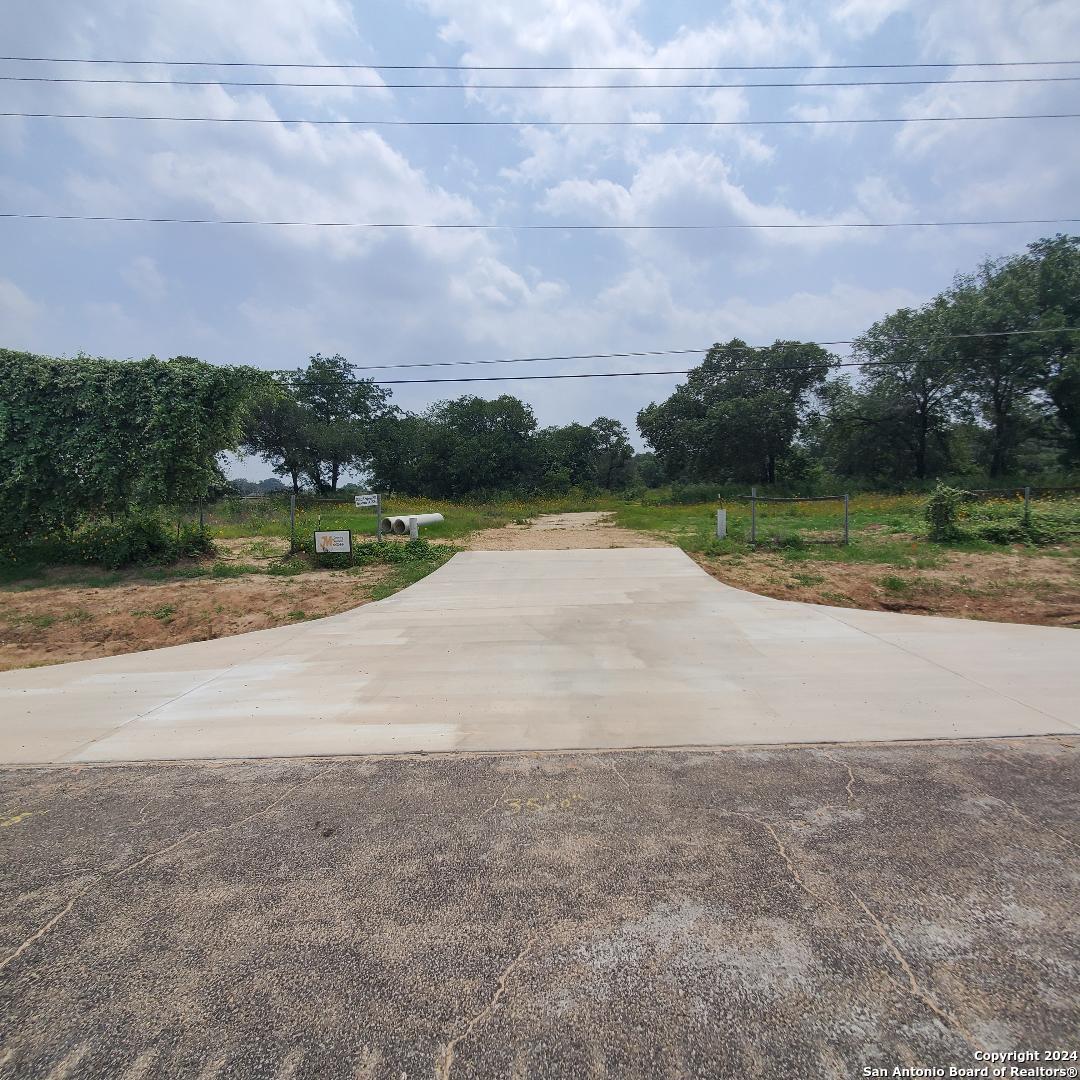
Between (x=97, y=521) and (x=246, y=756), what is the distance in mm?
13437

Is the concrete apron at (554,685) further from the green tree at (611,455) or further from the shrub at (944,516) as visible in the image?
the green tree at (611,455)

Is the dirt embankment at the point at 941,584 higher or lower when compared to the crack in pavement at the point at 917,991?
lower

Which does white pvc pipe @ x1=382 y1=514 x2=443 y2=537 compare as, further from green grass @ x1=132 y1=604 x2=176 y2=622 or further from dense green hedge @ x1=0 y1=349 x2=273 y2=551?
green grass @ x1=132 y1=604 x2=176 y2=622

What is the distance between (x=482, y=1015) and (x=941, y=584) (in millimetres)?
10505

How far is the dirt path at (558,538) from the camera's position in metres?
15.6

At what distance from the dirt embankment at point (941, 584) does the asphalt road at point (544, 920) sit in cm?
551

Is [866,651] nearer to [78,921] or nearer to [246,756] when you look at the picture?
[246,756]

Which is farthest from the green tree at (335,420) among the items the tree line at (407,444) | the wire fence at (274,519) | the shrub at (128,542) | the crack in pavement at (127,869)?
the crack in pavement at (127,869)

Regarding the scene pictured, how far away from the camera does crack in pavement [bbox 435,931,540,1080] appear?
1779 mm

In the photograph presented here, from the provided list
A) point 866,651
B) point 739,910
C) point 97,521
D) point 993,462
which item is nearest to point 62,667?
point 739,910

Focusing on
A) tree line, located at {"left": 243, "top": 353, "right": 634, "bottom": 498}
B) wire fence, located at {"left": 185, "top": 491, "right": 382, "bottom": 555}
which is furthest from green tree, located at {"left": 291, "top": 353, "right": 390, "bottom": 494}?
wire fence, located at {"left": 185, "top": 491, "right": 382, "bottom": 555}

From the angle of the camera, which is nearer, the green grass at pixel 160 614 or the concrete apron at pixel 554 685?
the concrete apron at pixel 554 685

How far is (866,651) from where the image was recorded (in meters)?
6.14

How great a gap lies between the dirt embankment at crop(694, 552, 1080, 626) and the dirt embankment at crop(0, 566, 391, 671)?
7.22 metres
